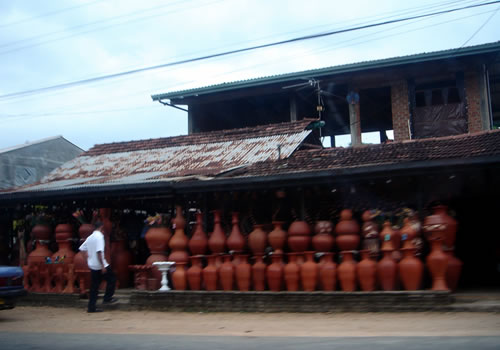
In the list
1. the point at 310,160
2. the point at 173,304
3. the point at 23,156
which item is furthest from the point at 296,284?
the point at 23,156

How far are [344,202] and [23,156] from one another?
65.9 ft

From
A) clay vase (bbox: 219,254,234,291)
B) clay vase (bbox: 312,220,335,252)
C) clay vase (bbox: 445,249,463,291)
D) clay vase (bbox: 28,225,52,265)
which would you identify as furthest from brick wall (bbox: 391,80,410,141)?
clay vase (bbox: 28,225,52,265)

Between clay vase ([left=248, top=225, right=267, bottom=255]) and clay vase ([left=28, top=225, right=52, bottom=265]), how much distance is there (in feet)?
15.8

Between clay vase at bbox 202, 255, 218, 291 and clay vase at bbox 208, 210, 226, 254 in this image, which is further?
clay vase at bbox 208, 210, 226, 254

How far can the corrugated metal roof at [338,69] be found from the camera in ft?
46.7

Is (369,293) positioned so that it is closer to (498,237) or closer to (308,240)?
(308,240)

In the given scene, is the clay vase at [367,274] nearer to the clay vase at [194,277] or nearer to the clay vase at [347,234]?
the clay vase at [347,234]

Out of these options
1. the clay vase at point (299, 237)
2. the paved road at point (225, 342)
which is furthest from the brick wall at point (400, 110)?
the paved road at point (225, 342)

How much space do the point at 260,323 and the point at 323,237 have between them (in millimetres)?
2032

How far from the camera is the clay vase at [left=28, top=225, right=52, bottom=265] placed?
11.7 metres

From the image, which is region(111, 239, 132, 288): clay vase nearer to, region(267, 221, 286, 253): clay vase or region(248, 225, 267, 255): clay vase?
region(248, 225, 267, 255): clay vase

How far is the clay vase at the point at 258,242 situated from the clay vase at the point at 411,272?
8.03 ft

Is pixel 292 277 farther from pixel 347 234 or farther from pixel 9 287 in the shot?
pixel 9 287

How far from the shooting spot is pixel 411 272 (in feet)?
27.3
